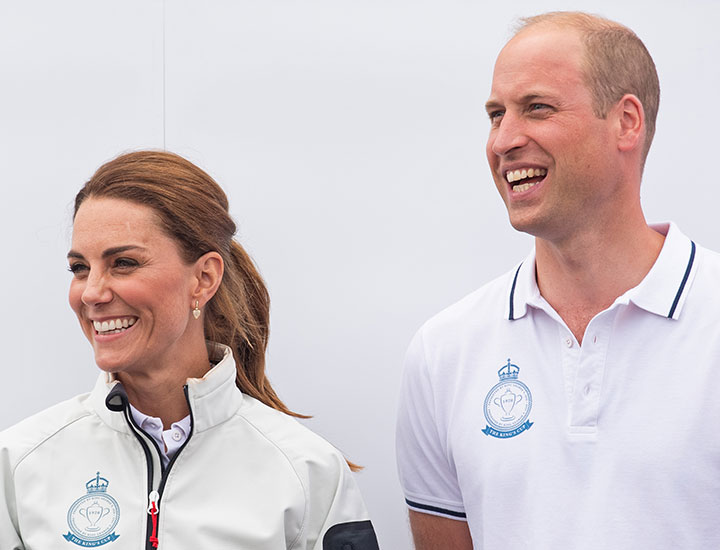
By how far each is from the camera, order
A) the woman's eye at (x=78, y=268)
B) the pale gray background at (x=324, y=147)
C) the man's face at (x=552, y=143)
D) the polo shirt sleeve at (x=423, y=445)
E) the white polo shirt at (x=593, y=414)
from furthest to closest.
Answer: the pale gray background at (x=324, y=147) < the polo shirt sleeve at (x=423, y=445) < the woman's eye at (x=78, y=268) < the man's face at (x=552, y=143) < the white polo shirt at (x=593, y=414)

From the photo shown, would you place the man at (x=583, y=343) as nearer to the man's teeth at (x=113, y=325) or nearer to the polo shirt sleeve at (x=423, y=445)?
the polo shirt sleeve at (x=423, y=445)

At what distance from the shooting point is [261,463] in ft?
5.59

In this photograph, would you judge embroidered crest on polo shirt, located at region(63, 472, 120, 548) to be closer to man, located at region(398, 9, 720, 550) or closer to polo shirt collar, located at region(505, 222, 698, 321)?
man, located at region(398, 9, 720, 550)

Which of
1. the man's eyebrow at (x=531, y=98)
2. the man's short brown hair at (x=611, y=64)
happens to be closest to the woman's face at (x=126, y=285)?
the man's eyebrow at (x=531, y=98)

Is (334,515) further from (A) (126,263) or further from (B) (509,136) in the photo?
(B) (509,136)

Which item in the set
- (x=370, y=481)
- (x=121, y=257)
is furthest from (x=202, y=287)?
(x=370, y=481)

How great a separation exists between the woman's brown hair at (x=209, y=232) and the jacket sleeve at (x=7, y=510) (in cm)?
41

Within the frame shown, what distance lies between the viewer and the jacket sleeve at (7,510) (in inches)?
63.1

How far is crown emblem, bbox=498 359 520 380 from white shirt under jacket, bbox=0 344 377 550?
0.32m

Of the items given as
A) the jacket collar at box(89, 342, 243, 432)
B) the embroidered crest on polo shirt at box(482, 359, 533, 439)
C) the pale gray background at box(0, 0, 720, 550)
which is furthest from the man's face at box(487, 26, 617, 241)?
the jacket collar at box(89, 342, 243, 432)

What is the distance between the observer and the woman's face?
1632 mm

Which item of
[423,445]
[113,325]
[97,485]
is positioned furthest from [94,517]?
[423,445]

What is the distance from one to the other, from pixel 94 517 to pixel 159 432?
167 millimetres

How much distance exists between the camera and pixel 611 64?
5.30ft
